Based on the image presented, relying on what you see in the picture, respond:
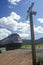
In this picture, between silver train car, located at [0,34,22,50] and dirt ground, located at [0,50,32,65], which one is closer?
dirt ground, located at [0,50,32,65]

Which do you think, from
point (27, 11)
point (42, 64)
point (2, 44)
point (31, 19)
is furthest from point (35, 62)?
point (2, 44)

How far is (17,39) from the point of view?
39906mm

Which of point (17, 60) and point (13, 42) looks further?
point (13, 42)

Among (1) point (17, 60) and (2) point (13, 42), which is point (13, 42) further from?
(1) point (17, 60)

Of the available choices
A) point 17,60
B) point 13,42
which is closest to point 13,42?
point 13,42

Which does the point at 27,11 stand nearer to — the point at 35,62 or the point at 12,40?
the point at 35,62

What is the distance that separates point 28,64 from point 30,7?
519cm

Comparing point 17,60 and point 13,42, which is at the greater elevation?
point 13,42

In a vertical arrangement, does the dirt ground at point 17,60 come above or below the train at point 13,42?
below

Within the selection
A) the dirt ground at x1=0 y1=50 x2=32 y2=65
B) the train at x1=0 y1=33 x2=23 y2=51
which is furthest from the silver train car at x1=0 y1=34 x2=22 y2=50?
the dirt ground at x1=0 y1=50 x2=32 y2=65

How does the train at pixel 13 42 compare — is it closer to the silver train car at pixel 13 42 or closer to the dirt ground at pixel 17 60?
the silver train car at pixel 13 42

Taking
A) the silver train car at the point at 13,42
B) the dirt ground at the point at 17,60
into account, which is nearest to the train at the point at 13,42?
the silver train car at the point at 13,42

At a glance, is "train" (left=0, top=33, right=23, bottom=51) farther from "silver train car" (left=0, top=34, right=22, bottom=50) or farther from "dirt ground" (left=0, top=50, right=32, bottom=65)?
"dirt ground" (left=0, top=50, right=32, bottom=65)

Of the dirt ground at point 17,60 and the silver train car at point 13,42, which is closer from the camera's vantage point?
the dirt ground at point 17,60
